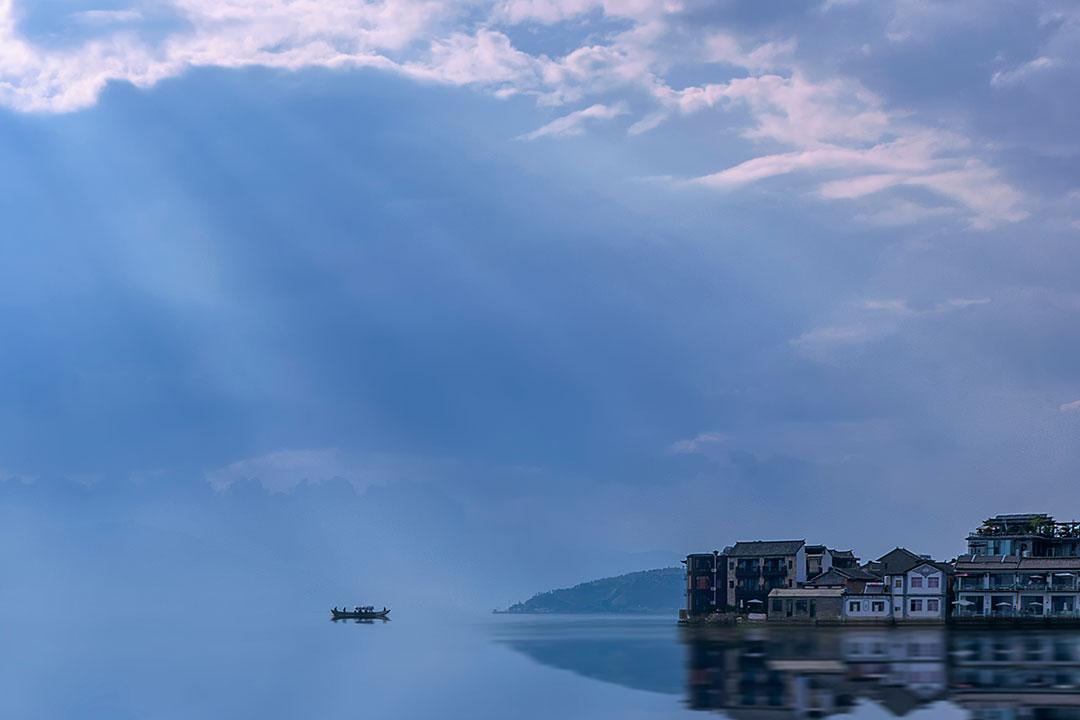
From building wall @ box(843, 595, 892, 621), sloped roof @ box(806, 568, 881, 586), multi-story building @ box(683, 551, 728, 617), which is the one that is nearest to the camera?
building wall @ box(843, 595, 892, 621)

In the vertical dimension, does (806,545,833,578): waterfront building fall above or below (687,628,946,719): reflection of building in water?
above

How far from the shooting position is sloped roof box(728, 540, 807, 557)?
151750mm

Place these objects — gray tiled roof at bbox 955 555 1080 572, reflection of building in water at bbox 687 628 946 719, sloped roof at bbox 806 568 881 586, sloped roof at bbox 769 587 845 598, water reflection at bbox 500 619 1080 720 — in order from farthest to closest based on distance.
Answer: sloped roof at bbox 769 587 845 598
sloped roof at bbox 806 568 881 586
gray tiled roof at bbox 955 555 1080 572
reflection of building in water at bbox 687 628 946 719
water reflection at bbox 500 619 1080 720

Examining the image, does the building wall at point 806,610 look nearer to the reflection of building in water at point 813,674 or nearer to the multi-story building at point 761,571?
the multi-story building at point 761,571

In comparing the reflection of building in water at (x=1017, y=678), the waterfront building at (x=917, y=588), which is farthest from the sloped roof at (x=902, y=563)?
the reflection of building in water at (x=1017, y=678)

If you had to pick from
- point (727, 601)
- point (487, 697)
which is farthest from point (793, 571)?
point (487, 697)

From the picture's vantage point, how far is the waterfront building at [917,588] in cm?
13912

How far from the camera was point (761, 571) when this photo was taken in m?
152

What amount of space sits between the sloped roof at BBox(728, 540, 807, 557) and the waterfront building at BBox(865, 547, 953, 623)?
38.8 feet

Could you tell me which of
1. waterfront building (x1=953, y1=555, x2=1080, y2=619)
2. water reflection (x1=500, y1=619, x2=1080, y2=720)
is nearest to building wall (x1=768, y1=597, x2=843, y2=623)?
water reflection (x1=500, y1=619, x2=1080, y2=720)

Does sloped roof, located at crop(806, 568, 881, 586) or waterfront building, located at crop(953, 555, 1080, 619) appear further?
sloped roof, located at crop(806, 568, 881, 586)

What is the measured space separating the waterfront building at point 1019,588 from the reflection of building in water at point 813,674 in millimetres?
18334

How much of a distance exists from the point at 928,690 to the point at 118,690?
170 feet

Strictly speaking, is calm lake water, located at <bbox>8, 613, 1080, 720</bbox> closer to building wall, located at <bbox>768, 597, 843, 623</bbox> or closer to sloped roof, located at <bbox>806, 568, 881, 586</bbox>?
building wall, located at <bbox>768, 597, 843, 623</bbox>
